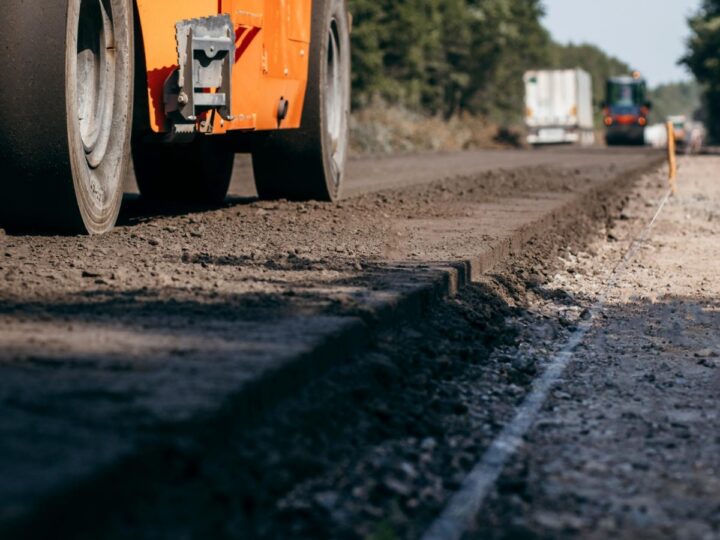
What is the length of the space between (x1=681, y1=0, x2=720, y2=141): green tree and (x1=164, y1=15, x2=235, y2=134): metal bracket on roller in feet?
143

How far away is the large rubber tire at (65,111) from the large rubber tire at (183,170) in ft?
7.65

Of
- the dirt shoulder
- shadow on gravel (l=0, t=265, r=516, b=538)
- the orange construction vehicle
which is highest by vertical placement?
the orange construction vehicle

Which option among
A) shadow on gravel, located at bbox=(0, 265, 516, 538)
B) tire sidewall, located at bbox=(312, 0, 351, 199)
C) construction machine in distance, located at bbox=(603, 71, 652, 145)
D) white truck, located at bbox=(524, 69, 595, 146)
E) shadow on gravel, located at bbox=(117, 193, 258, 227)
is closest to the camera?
shadow on gravel, located at bbox=(0, 265, 516, 538)

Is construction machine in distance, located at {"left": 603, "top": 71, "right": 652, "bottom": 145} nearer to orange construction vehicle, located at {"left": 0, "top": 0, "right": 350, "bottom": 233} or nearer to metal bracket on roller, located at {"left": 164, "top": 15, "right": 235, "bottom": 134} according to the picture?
orange construction vehicle, located at {"left": 0, "top": 0, "right": 350, "bottom": 233}

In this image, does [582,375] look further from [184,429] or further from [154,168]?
[154,168]

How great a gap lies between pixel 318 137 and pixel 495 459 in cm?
645

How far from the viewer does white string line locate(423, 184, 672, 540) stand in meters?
3.49

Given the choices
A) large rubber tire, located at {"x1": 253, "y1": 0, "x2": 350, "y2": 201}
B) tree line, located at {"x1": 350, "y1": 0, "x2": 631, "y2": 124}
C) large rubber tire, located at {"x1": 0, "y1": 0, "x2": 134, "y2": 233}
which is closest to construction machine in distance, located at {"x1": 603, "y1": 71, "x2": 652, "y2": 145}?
tree line, located at {"x1": 350, "y1": 0, "x2": 631, "y2": 124}

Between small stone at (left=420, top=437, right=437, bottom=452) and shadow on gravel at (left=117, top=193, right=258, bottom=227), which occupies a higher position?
shadow on gravel at (left=117, top=193, right=258, bottom=227)

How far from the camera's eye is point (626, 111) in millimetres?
55875

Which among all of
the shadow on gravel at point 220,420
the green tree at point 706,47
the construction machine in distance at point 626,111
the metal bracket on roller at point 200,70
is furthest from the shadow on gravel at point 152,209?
the construction machine in distance at point 626,111

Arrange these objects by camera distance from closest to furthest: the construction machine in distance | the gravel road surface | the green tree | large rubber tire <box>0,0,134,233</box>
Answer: the gravel road surface, large rubber tire <box>0,0,134,233</box>, the green tree, the construction machine in distance

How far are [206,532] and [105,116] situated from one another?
492cm

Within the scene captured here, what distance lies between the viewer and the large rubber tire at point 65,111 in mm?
6891
